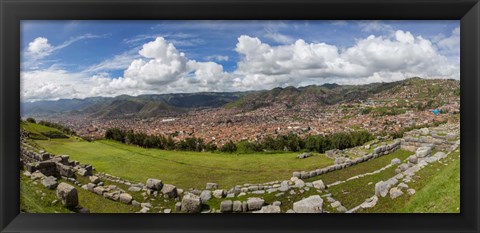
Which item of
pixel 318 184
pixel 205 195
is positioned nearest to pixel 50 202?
pixel 205 195

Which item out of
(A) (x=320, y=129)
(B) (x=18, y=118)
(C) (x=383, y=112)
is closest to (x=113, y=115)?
(B) (x=18, y=118)

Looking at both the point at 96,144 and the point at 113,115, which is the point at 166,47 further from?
the point at 96,144

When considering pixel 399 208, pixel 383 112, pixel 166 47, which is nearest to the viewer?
pixel 399 208

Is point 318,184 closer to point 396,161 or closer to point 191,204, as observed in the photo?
point 396,161

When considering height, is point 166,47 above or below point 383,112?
above

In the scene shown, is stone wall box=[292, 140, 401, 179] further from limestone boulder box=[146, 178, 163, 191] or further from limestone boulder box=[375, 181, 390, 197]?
limestone boulder box=[146, 178, 163, 191]

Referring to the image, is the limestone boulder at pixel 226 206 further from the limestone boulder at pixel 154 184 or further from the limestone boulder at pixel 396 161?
the limestone boulder at pixel 396 161
